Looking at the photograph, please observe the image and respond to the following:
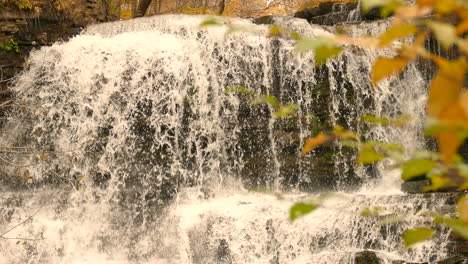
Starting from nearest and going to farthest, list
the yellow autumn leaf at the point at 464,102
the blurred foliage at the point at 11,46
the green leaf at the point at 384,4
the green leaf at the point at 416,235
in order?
the yellow autumn leaf at the point at 464,102 < the green leaf at the point at 384,4 < the green leaf at the point at 416,235 < the blurred foliage at the point at 11,46

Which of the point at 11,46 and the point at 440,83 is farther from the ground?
the point at 440,83

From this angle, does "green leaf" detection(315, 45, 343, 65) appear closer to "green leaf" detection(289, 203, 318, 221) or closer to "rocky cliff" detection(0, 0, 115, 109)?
"green leaf" detection(289, 203, 318, 221)

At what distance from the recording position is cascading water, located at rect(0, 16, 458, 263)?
8.27m

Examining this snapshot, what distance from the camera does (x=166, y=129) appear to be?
8945mm

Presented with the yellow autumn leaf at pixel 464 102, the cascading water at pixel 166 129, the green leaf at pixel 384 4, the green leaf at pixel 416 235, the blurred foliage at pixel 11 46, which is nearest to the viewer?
the yellow autumn leaf at pixel 464 102

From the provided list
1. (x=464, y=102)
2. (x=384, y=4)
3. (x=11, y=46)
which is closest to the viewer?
(x=464, y=102)

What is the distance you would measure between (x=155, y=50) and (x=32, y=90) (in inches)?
82.6

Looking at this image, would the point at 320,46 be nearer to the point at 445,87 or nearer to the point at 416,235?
the point at 445,87

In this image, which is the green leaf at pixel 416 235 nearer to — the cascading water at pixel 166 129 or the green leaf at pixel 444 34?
the green leaf at pixel 444 34

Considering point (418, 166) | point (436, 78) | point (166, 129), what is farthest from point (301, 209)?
point (166, 129)

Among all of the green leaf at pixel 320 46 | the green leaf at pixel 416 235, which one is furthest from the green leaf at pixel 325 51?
the green leaf at pixel 416 235

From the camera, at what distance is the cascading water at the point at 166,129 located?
827 centimetres

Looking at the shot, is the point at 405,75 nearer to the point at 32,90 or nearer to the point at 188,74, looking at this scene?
the point at 188,74

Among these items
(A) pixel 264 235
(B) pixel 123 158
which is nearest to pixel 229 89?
(A) pixel 264 235
